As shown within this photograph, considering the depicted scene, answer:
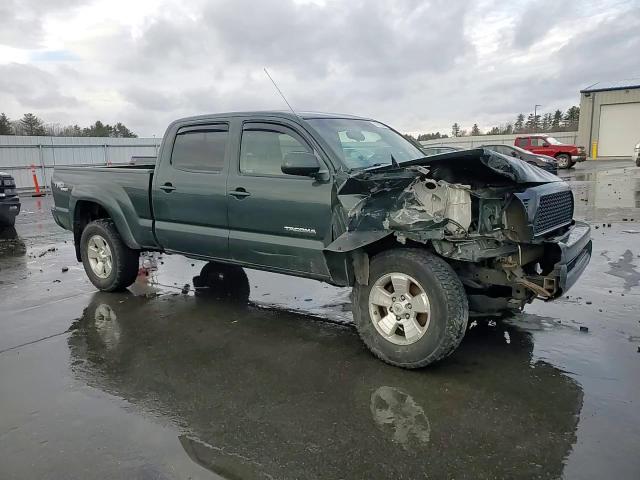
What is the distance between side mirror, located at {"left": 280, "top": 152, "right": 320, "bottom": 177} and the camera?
164 inches

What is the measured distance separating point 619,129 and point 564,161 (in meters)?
12.4

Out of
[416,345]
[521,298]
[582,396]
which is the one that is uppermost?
[521,298]

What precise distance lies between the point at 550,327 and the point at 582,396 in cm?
131

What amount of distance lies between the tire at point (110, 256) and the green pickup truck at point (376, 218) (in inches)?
26.6

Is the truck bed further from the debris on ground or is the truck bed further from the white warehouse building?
the white warehouse building

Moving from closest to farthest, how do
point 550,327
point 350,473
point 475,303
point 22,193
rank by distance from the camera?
1. point 350,473
2. point 475,303
3. point 550,327
4. point 22,193

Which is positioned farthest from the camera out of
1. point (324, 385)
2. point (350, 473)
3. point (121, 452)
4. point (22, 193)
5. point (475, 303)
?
point (22, 193)

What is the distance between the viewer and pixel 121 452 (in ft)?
9.71

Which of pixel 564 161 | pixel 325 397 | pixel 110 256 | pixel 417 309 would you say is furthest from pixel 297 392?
Answer: pixel 564 161

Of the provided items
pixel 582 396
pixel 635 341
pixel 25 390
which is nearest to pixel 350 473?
pixel 582 396

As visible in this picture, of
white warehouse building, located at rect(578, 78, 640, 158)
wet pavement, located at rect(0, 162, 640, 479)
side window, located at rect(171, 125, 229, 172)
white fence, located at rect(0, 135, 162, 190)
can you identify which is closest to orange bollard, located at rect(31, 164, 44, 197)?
white fence, located at rect(0, 135, 162, 190)

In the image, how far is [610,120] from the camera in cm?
3750

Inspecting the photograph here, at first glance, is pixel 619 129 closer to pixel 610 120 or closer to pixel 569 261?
pixel 610 120

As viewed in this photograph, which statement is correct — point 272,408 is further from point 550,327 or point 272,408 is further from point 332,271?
point 550,327
